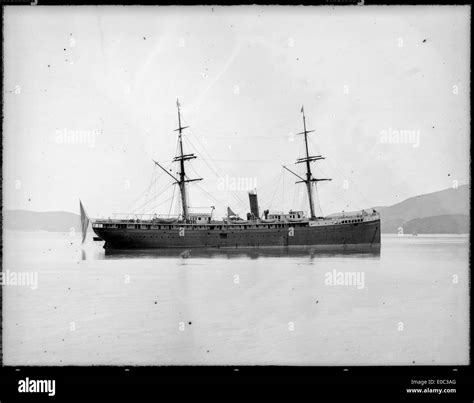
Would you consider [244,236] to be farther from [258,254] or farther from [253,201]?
[253,201]

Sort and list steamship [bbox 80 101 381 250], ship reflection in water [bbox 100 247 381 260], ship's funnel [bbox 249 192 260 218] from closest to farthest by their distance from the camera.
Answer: ship's funnel [bbox 249 192 260 218], ship reflection in water [bbox 100 247 381 260], steamship [bbox 80 101 381 250]

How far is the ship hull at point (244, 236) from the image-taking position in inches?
1021

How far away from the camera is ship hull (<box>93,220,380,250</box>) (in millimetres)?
25938

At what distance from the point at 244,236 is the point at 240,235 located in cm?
25

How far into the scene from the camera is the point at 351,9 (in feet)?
22.6
